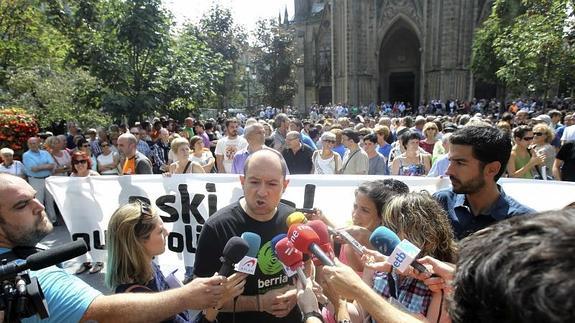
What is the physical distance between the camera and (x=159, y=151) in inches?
388

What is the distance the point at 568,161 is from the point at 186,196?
548 centimetres

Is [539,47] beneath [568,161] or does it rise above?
above

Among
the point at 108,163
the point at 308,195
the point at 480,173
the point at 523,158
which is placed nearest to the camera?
the point at 480,173

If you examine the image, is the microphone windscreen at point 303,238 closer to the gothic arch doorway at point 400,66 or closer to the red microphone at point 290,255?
the red microphone at point 290,255

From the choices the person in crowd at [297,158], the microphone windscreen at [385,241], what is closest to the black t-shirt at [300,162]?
the person in crowd at [297,158]

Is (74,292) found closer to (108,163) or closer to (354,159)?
(354,159)

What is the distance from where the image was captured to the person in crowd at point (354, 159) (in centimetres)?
653

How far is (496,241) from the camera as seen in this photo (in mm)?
939

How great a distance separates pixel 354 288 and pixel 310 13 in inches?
1970

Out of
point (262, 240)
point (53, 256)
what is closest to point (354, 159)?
point (262, 240)

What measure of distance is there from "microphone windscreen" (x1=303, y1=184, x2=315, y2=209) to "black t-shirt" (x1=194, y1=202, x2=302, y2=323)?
2.30 m

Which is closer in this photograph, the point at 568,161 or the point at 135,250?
the point at 135,250

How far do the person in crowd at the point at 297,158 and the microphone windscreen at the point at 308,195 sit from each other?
80.7 inches

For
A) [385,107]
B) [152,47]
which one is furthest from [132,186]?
[385,107]
